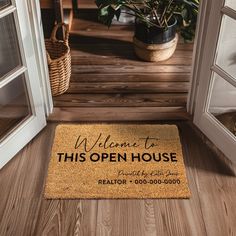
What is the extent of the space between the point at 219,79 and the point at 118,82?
0.80m

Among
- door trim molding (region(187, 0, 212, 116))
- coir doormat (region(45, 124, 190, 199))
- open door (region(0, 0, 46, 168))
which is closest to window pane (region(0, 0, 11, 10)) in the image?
open door (region(0, 0, 46, 168))

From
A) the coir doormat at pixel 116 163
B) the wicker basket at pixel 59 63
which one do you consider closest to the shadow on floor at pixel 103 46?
the wicker basket at pixel 59 63

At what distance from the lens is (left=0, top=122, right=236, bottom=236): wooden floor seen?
5.45 ft

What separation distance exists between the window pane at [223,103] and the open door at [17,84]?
0.91 m

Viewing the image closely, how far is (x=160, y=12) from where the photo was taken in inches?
107

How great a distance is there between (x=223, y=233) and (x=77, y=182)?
700 millimetres

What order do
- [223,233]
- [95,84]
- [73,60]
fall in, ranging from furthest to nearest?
[73,60], [95,84], [223,233]

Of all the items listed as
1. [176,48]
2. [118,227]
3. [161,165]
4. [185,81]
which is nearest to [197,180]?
[161,165]

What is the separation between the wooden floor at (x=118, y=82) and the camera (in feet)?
7.47

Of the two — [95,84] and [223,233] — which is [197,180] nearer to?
[223,233]

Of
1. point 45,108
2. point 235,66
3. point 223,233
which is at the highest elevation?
point 235,66

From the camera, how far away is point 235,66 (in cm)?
183

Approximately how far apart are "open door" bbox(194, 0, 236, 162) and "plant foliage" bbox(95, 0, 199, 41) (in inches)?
20.7

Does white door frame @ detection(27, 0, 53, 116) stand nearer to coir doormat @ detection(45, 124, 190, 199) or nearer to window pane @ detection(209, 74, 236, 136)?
coir doormat @ detection(45, 124, 190, 199)
